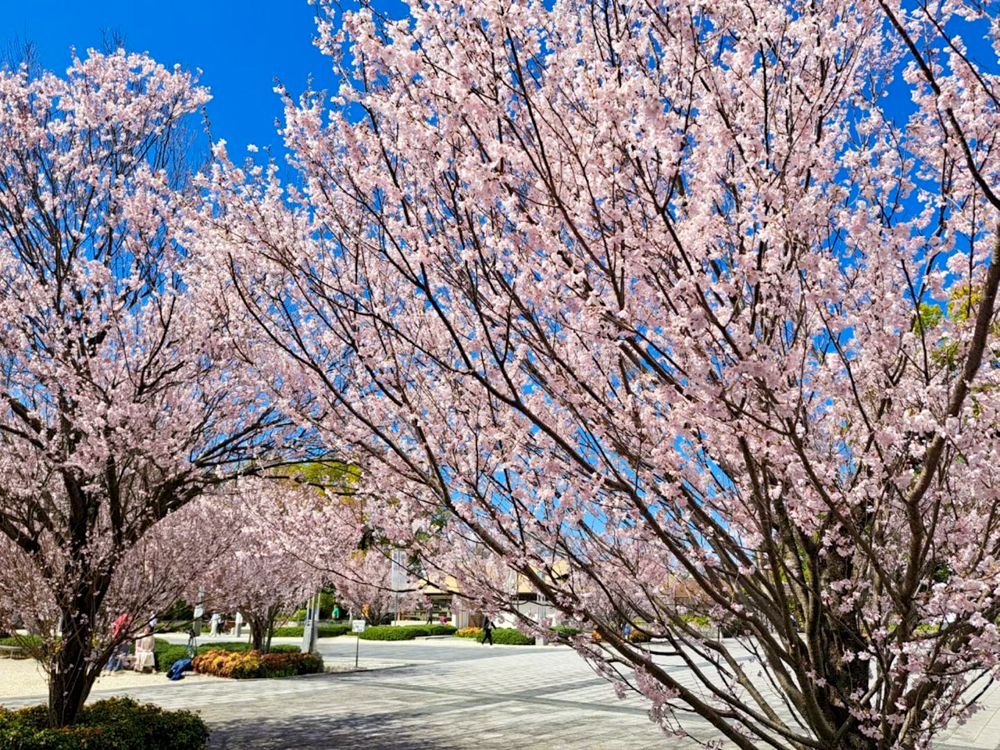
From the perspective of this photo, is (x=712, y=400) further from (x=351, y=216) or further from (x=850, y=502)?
(x=351, y=216)

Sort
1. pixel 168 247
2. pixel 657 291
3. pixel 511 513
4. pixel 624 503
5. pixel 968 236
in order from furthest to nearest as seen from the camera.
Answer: pixel 168 247
pixel 511 513
pixel 624 503
pixel 657 291
pixel 968 236

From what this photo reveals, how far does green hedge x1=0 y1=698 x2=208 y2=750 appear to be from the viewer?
7832 millimetres

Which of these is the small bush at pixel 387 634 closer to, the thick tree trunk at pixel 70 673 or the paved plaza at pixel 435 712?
the paved plaza at pixel 435 712

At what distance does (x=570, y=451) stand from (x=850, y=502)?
119 centimetres

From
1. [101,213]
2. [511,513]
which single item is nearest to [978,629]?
[511,513]

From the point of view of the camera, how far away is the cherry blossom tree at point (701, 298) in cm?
280

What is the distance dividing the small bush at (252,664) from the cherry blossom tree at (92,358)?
10490 millimetres

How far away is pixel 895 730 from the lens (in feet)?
11.2

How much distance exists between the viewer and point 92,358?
8.30 metres

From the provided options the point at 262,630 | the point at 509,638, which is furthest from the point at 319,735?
the point at 509,638

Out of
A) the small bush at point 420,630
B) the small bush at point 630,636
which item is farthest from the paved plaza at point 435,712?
the small bush at point 420,630

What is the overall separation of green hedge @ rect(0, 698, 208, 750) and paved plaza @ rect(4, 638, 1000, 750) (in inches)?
47.7

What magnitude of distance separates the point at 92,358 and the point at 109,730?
13.4 feet

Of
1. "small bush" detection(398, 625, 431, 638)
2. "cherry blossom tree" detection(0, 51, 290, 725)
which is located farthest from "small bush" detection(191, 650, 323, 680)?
"small bush" detection(398, 625, 431, 638)
